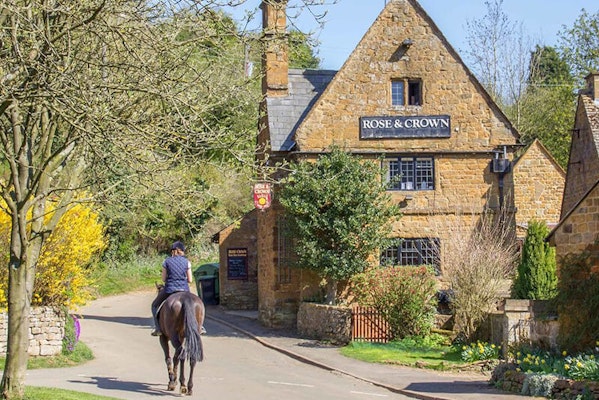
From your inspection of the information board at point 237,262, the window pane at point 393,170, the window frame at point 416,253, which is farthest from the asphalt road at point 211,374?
the information board at point 237,262

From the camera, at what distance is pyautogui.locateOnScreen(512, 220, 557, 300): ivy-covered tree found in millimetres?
24781

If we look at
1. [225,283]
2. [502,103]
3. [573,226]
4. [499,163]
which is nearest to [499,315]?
[573,226]

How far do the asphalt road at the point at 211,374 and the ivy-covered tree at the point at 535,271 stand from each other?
6.52m

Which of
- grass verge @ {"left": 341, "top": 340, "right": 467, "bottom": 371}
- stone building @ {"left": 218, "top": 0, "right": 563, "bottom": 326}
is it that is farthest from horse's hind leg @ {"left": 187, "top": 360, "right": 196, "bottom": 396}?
stone building @ {"left": 218, "top": 0, "right": 563, "bottom": 326}

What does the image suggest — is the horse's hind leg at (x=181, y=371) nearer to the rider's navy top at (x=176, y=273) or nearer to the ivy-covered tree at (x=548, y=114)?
the rider's navy top at (x=176, y=273)

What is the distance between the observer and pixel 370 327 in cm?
2570

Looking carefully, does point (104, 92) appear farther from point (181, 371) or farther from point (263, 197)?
point (263, 197)

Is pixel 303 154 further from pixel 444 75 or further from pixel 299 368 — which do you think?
pixel 299 368

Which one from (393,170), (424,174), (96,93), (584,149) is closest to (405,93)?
(393,170)

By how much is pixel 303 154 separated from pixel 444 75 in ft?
17.6

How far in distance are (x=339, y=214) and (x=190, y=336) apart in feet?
39.3

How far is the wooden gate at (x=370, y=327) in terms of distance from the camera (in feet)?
84.0

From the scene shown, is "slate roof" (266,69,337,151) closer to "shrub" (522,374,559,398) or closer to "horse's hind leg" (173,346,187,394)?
"horse's hind leg" (173,346,187,394)

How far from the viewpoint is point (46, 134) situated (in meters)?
15.2
